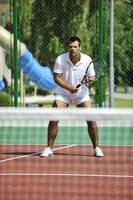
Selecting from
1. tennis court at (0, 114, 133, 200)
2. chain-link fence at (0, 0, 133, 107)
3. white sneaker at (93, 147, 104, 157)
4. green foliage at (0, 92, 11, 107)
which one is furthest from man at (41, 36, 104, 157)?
green foliage at (0, 92, 11, 107)

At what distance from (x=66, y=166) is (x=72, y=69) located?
137 centimetres

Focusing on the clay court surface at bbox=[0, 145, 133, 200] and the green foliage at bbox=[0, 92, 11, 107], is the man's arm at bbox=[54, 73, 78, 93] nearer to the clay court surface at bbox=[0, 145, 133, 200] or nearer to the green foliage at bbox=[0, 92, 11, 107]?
the clay court surface at bbox=[0, 145, 133, 200]

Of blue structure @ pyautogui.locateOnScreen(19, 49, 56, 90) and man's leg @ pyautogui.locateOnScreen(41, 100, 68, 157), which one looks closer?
man's leg @ pyautogui.locateOnScreen(41, 100, 68, 157)

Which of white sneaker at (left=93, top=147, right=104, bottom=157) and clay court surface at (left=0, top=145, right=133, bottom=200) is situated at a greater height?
white sneaker at (left=93, top=147, right=104, bottom=157)

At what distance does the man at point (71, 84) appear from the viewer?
840 centimetres

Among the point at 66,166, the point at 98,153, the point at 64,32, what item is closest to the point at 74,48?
the point at 98,153

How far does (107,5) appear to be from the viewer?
13461mm

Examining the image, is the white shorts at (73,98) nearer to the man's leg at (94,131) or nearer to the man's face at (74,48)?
the man's leg at (94,131)

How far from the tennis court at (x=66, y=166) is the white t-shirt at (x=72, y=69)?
0.66 meters

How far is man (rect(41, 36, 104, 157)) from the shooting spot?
8402 millimetres

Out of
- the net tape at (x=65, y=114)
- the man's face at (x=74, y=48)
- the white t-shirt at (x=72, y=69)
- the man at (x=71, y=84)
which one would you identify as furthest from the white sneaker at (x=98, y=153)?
the net tape at (x=65, y=114)

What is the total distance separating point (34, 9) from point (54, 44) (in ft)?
7.39

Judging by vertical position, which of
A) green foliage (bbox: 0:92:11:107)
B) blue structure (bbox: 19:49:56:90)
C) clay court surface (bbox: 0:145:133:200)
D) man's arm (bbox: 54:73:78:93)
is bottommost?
clay court surface (bbox: 0:145:133:200)

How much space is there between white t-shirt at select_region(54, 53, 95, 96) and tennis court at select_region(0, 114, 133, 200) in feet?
2.16
